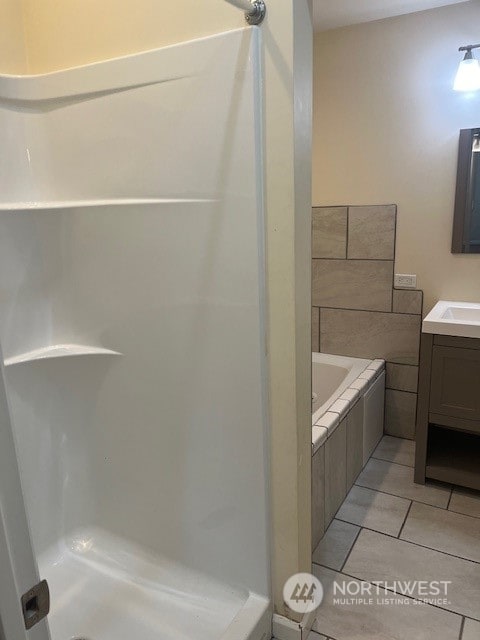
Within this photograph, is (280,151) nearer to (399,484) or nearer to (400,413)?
(399,484)

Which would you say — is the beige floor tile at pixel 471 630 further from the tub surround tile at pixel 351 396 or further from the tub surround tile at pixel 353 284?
the tub surround tile at pixel 353 284

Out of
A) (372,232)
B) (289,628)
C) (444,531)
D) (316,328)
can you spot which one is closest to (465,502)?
(444,531)

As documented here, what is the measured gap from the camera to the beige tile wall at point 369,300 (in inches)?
110

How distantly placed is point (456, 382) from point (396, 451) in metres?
0.75

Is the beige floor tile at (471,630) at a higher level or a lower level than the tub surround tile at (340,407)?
Answer: lower

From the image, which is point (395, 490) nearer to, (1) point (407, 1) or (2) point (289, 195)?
(2) point (289, 195)

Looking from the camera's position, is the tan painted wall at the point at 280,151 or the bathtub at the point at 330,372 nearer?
the tan painted wall at the point at 280,151

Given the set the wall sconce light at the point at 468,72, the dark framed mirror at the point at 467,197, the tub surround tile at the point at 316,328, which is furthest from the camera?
the tub surround tile at the point at 316,328

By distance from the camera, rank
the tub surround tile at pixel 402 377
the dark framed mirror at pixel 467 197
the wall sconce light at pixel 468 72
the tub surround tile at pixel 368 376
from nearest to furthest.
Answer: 1. the wall sconce light at pixel 468 72
2. the dark framed mirror at pixel 467 197
3. the tub surround tile at pixel 368 376
4. the tub surround tile at pixel 402 377

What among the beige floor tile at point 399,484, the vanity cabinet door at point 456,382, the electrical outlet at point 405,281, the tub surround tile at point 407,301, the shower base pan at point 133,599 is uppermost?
the electrical outlet at point 405,281

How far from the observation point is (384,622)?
1662mm

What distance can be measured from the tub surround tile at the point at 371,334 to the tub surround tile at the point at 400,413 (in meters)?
0.22

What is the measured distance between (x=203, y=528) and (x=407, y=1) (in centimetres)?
262

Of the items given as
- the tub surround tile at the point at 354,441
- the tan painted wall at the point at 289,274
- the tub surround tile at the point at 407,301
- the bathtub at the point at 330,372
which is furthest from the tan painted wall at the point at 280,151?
the tub surround tile at the point at 407,301
